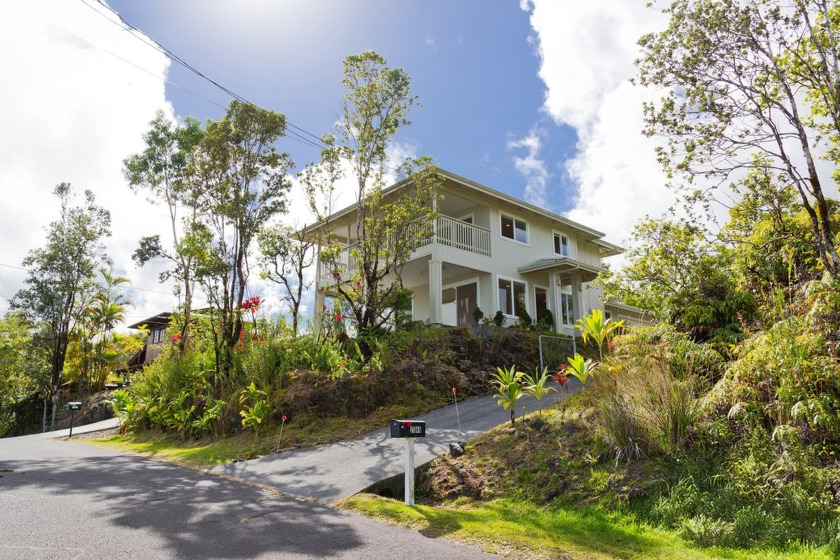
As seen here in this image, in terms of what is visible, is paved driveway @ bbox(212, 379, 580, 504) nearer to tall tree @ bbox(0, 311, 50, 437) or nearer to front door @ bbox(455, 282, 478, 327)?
front door @ bbox(455, 282, 478, 327)

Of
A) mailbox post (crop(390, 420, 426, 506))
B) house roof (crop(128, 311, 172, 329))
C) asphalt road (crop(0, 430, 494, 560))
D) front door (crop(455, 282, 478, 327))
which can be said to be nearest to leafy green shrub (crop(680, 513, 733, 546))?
asphalt road (crop(0, 430, 494, 560))

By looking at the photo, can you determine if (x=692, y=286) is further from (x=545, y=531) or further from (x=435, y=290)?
(x=435, y=290)

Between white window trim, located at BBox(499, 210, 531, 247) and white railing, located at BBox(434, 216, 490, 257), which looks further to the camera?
white window trim, located at BBox(499, 210, 531, 247)

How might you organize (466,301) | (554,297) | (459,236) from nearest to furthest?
(459,236) < (466,301) < (554,297)

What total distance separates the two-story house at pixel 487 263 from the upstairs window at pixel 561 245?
0.09 metres

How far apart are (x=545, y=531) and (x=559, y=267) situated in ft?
56.2

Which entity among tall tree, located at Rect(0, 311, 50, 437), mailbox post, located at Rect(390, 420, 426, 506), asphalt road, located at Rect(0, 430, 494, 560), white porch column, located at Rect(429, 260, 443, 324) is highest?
white porch column, located at Rect(429, 260, 443, 324)

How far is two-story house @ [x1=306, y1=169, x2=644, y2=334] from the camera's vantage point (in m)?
19.8

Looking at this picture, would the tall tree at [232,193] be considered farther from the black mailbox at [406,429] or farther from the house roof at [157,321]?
the house roof at [157,321]

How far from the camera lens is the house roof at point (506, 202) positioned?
61.1ft

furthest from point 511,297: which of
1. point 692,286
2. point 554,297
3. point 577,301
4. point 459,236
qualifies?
point 692,286

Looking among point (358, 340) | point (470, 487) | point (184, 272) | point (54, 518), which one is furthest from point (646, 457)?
point (184, 272)

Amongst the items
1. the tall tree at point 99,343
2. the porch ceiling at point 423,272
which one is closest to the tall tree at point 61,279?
the tall tree at point 99,343

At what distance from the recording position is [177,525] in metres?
5.40
